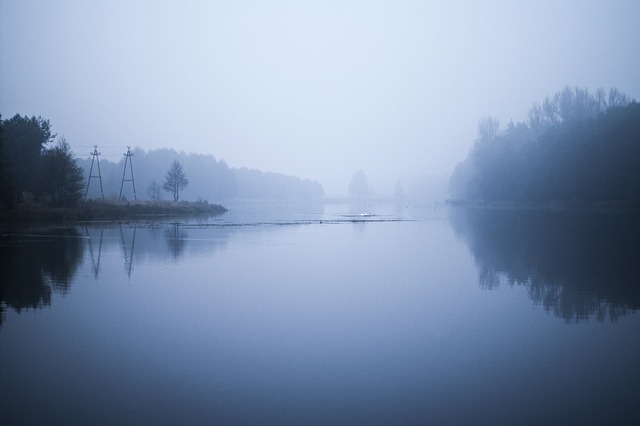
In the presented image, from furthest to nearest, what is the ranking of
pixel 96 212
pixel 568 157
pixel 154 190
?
1. pixel 154 190
2. pixel 568 157
3. pixel 96 212

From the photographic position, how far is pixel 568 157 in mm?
79188

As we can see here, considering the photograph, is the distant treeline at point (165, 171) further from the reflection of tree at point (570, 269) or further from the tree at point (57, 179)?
the reflection of tree at point (570, 269)

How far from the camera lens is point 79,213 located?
5253 centimetres

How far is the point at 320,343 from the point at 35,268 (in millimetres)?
14101

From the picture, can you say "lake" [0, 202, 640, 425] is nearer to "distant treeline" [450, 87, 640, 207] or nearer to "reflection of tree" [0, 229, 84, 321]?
"reflection of tree" [0, 229, 84, 321]

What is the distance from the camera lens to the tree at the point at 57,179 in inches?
2044

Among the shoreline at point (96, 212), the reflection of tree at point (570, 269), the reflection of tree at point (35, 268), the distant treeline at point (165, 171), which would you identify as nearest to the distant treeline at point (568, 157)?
the reflection of tree at point (570, 269)

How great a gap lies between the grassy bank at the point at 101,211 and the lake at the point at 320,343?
105ft

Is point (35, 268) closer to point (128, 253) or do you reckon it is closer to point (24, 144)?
point (128, 253)

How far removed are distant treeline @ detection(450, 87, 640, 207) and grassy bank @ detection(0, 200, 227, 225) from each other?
184 feet

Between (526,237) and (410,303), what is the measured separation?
21530 mm

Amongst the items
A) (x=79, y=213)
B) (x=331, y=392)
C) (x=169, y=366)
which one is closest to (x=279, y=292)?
(x=169, y=366)

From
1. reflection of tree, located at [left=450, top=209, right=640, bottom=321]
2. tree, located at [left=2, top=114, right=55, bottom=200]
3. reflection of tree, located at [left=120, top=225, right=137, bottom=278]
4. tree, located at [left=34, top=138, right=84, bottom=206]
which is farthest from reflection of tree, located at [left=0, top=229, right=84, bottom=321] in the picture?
tree, located at [left=2, top=114, right=55, bottom=200]

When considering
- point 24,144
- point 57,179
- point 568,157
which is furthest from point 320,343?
point 568,157
